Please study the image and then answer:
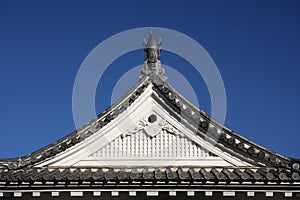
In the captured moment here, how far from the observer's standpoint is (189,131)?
34.8ft

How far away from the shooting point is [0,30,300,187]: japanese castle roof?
9.81 m

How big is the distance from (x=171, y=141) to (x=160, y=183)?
204 cm

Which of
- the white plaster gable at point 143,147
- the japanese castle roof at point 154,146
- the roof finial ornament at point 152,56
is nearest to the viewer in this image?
the japanese castle roof at point 154,146

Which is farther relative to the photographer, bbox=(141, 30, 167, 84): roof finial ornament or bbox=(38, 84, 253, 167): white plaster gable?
bbox=(141, 30, 167, 84): roof finial ornament

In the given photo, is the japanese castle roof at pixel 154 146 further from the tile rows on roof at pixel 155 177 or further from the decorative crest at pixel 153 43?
the decorative crest at pixel 153 43

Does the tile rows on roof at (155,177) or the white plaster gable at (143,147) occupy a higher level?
the white plaster gable at (143,147)

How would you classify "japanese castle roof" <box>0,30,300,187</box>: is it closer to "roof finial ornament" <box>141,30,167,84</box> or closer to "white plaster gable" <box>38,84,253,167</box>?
"white plaster gable" <box>38,84,253,167</box>

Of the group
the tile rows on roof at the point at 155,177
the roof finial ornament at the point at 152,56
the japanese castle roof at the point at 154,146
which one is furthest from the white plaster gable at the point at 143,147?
the roof finial ornament at the point at 152,56

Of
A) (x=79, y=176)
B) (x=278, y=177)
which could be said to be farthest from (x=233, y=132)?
(x=79, y=176)

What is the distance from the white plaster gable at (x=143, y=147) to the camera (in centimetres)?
1022

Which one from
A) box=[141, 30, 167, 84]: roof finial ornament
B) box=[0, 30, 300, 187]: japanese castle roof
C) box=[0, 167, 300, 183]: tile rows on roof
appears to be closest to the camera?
box=[0, 167, 300, 183]: tile rows on roof

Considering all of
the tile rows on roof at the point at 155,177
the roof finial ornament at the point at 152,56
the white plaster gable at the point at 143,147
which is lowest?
the tile rows on roof at the point at 155,177

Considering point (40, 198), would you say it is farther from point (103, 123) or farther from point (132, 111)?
point (132, 111)

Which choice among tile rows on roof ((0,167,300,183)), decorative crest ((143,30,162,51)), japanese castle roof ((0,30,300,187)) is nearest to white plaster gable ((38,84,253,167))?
japanese castle roof ((0,30,300,187))
